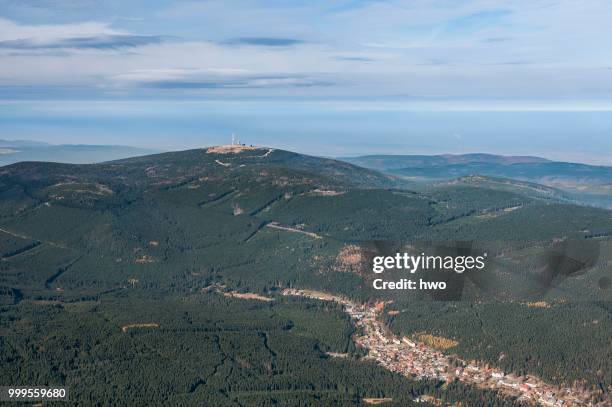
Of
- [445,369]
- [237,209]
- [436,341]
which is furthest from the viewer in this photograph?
[237,209]

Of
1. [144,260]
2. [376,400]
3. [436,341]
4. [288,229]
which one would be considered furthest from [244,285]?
A: [376,400]

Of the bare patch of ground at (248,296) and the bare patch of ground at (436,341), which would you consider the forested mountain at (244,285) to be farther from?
the bare patch of ground at (436,341)

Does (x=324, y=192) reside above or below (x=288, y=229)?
above

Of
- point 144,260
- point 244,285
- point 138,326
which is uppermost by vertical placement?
point 144,260

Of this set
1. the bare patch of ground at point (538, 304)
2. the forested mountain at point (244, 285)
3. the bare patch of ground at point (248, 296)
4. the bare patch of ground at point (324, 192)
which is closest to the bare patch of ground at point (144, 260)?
the forested mountain at point (244, 285)

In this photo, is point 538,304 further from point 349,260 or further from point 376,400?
point 376,400

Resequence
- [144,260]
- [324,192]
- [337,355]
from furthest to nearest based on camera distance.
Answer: [324,192], [144,260], [337,355]

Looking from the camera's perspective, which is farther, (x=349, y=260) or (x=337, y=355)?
(x=349, y=260)
